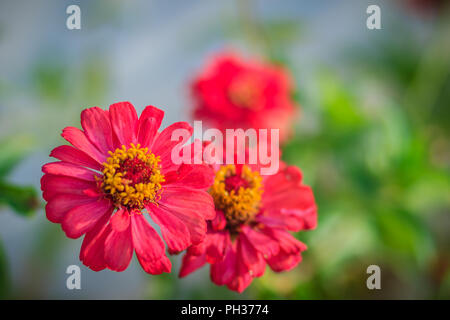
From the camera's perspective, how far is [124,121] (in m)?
0.39

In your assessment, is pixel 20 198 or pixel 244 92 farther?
pixel 244 92

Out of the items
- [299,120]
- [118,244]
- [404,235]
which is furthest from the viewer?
[299,120]

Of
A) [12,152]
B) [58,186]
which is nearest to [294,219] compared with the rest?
[58,186]

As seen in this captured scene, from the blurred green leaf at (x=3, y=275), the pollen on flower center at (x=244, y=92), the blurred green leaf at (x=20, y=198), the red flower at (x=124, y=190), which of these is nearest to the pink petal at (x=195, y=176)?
the red flower at (x=124, y=190)

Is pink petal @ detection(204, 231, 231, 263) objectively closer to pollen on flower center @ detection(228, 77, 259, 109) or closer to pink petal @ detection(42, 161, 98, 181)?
pink petal @ detection(42, 161, 98, 181)

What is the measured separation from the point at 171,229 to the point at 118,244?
5 centimetres

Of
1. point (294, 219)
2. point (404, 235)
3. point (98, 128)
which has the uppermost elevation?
point (98, 128)

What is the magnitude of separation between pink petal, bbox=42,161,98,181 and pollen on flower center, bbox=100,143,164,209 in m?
0.01

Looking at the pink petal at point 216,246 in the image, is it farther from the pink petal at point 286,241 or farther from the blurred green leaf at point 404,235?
the blurred green leaf at point 404,235

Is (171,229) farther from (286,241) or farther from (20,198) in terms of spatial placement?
(20,198)

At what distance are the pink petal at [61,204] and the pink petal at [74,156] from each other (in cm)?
4

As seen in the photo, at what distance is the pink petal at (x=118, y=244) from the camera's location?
1.11ft

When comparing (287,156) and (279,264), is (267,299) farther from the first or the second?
(287,156)

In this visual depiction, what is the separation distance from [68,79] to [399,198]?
861 millimetres
